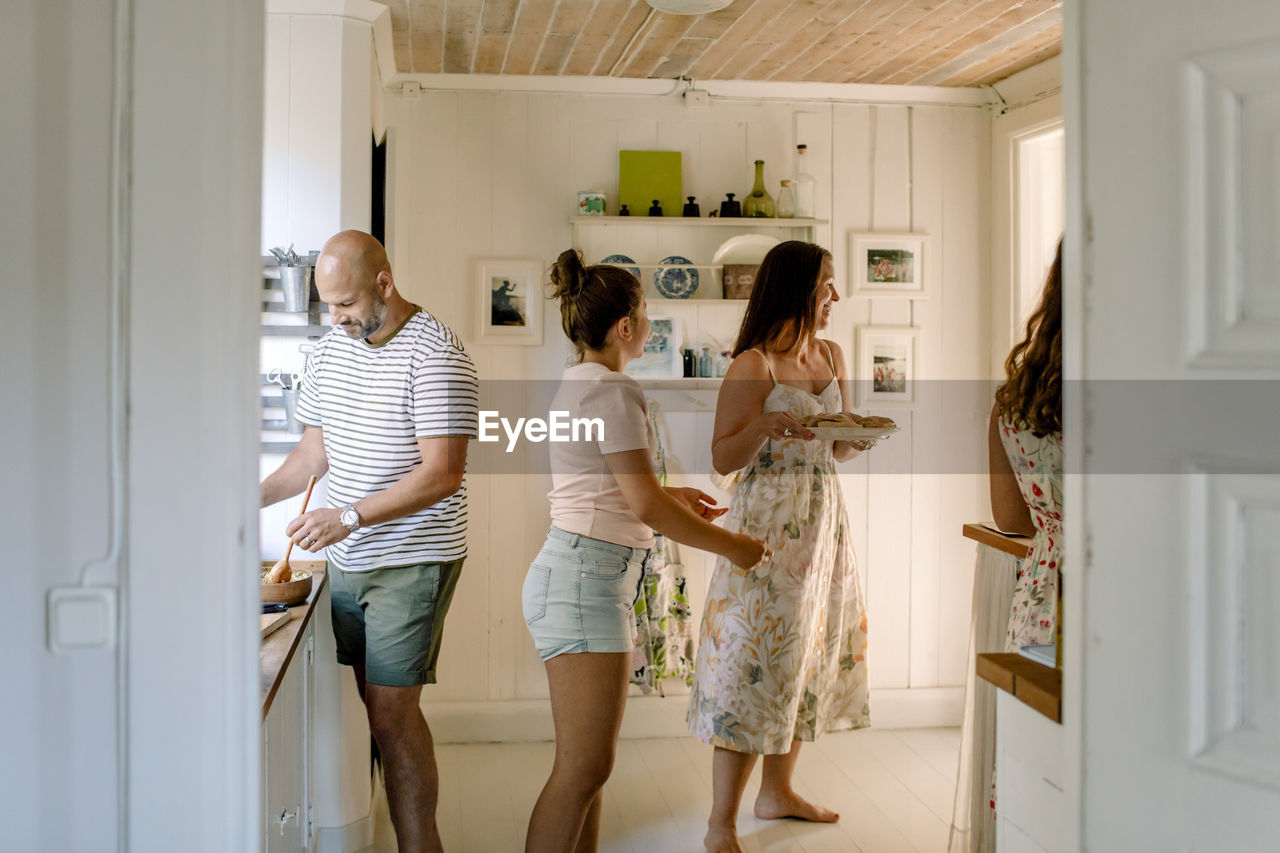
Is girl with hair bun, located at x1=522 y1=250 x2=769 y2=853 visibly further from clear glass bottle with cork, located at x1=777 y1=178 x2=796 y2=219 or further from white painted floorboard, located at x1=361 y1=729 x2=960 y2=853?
clear glass bottle with cork, located at x1=777 y1=178 x2=796 y2=219

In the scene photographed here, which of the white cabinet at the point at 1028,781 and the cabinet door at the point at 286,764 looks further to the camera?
the cabinet door at the point at 286,764

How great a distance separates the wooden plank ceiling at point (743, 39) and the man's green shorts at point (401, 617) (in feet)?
5.58

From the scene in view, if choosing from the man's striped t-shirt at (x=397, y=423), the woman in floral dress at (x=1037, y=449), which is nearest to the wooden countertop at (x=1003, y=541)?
the woman in floral dress at (x=1037, y=449)

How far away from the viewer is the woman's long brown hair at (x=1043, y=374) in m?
1.82

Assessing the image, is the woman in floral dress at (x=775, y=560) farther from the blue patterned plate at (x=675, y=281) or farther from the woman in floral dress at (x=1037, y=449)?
the blue patterned plate at (x=675, y=281)

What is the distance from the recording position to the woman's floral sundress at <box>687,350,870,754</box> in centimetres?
264

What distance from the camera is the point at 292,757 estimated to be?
2100mm

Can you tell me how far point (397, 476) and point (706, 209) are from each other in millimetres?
1976

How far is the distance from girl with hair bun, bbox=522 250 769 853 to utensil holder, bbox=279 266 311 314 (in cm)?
92

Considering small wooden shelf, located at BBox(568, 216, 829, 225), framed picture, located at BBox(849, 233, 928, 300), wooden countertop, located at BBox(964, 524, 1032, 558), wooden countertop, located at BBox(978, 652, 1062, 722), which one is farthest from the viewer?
framed picture, located at BBox(849, 233, 928, 300)

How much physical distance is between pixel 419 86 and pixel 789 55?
1348 millimetres

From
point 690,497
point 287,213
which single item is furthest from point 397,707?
point 287,213

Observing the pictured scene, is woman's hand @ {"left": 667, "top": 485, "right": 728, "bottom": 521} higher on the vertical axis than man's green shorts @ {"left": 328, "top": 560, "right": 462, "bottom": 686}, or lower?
higher
